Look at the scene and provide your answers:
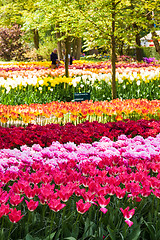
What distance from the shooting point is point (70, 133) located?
4.47 meters

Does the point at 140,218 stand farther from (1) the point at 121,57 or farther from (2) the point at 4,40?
(2) the point at 4,40

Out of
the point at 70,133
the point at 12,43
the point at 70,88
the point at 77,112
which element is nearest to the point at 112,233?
the point at 70,133

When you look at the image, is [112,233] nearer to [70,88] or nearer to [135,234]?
[135,234]

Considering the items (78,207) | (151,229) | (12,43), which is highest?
(12,43)

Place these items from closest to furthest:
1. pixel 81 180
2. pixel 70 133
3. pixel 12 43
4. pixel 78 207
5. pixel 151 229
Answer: pixel 78 207 < pixel 151 229 < pixel 81 180 < pixel 70 133 < pixel 12 43

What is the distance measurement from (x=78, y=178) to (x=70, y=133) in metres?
2.11

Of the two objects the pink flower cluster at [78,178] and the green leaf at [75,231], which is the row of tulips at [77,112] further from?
the green leaf at [75,231]

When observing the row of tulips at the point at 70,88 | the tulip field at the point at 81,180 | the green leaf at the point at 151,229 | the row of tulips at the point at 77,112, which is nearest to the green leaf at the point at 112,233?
the tulip field at the point at 81,180

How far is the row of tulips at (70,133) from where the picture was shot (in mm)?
4133

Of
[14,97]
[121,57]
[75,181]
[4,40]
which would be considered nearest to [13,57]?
[4,40]

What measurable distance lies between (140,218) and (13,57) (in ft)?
108

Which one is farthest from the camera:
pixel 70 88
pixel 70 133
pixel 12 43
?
pixel 12 43

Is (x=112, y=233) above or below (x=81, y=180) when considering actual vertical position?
below

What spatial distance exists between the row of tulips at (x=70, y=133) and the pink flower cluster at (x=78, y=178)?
383 millimetres
